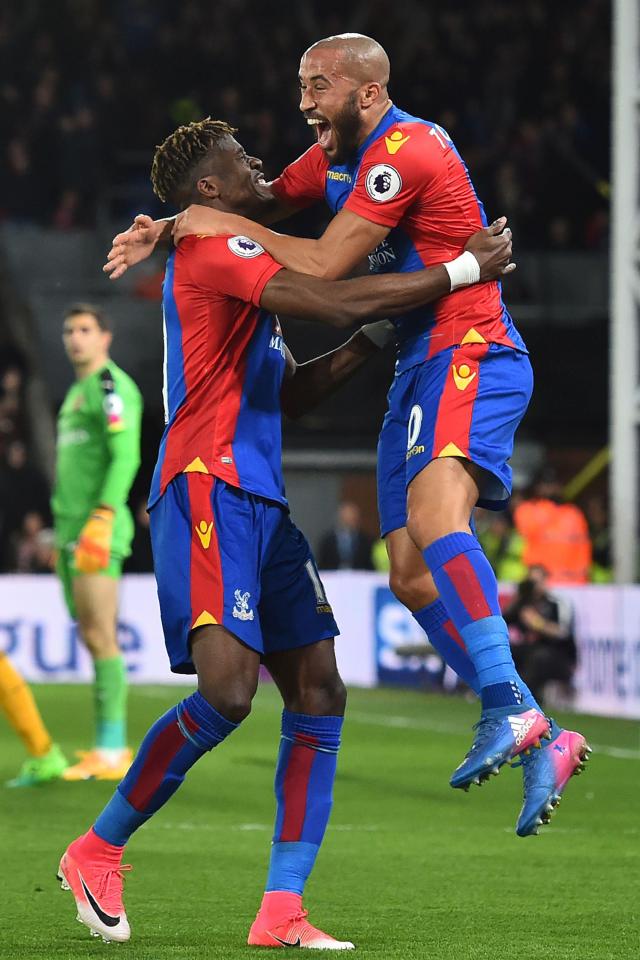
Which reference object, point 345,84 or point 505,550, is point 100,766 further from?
point 505,550

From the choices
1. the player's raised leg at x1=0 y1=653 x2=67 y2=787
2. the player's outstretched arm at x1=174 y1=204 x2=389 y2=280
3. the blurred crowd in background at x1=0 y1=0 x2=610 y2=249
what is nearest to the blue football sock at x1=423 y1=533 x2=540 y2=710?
the player's outstretched arm at x1=174 y1=204 x2=389 y2=280

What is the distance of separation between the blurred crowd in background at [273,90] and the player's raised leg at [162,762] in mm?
14723

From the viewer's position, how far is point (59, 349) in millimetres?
18938

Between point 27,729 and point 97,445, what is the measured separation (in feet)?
4.88

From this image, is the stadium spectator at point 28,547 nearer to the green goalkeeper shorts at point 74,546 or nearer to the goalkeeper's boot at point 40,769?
the green goalkeeper shorts at point 74,546

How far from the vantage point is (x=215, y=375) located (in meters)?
5.03

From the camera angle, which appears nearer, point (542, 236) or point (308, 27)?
point (542, 236)

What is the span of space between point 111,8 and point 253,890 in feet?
56.8

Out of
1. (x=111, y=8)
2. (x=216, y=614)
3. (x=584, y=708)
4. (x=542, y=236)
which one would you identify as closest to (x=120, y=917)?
(x=216, y=614)

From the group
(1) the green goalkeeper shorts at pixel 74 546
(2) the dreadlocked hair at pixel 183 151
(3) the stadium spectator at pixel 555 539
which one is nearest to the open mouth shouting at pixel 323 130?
(2) the dreadlocked hair at pixel 183 151

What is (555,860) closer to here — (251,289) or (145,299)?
(251,289)

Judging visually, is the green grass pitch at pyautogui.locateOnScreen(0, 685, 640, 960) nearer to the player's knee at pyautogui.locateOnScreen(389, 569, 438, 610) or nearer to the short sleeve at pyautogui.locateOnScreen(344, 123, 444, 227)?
the player's knee at pyautogui.locateOnScreen(389, 569, 438, 610)

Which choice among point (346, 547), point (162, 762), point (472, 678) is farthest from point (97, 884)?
point (346, 547)

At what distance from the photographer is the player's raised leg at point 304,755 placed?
5008mm
